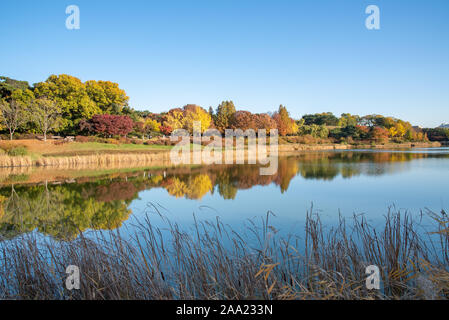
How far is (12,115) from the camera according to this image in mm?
29547

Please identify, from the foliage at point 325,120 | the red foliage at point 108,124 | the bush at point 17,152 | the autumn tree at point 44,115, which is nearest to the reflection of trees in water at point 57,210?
the bush at point 17,152

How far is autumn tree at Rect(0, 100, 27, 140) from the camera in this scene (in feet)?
94.7

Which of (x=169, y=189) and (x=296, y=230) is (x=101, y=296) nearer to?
(x=296, y=230)

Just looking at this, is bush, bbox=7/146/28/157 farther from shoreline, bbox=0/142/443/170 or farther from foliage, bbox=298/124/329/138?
foliage, bbox=298/124/329/138

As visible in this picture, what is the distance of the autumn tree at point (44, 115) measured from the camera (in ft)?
101


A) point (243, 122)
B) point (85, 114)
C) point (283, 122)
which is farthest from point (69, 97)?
point (283, 122)

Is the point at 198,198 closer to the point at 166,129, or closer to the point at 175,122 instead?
the point at 175,122

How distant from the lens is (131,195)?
12.0 meters

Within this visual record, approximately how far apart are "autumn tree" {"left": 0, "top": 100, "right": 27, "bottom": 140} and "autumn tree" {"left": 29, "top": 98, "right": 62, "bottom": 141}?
88 centimetres

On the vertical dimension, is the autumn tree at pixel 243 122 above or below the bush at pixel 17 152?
above

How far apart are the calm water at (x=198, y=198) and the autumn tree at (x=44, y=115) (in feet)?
52.3

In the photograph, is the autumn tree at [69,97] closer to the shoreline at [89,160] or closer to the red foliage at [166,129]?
the red foliage at [166,129]

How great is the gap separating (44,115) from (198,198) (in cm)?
2775
